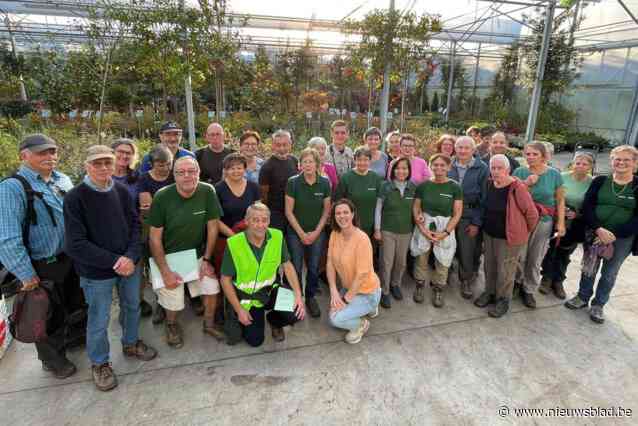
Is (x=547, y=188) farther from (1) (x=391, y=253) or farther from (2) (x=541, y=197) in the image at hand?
(1) (x=391, y=253)

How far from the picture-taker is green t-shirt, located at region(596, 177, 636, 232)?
10.2 feet

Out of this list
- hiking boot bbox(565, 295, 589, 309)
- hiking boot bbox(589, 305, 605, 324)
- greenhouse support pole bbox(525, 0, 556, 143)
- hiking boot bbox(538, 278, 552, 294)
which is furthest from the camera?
greenhouse support pole bbox(525, 0, 556, 143)

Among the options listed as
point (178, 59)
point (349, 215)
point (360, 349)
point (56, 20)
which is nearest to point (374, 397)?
point (360, 349)

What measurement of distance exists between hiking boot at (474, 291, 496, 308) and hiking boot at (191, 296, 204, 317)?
266 centimetres

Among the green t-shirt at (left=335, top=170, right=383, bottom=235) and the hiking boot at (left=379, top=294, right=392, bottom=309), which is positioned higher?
the green t-shirt at (left=335, top=170, right=383, bottom=235)

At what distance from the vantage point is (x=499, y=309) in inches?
134

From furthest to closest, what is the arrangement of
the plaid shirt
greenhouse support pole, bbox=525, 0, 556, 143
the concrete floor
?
greenhouse support pole, bbox=525, 0, 556, 143 < the plaid shirt < the concrete floor

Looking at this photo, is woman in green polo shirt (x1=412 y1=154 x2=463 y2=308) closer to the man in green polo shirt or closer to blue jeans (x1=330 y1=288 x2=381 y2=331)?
blue jeans (x1=330 y1=288 x2=381 y2=331)

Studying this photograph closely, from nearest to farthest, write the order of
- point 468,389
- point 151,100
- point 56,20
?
point 468,389, point 151,100, point 56,20

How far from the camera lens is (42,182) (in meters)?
2.38

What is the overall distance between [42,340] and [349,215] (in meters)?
2.37

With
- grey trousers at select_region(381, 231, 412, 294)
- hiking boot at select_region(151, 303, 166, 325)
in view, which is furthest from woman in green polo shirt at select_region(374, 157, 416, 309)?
hiking boot at select_region(151, 303, 166, 325)

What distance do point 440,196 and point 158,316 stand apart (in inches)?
111

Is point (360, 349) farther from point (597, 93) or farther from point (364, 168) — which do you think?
point (597, 93)
